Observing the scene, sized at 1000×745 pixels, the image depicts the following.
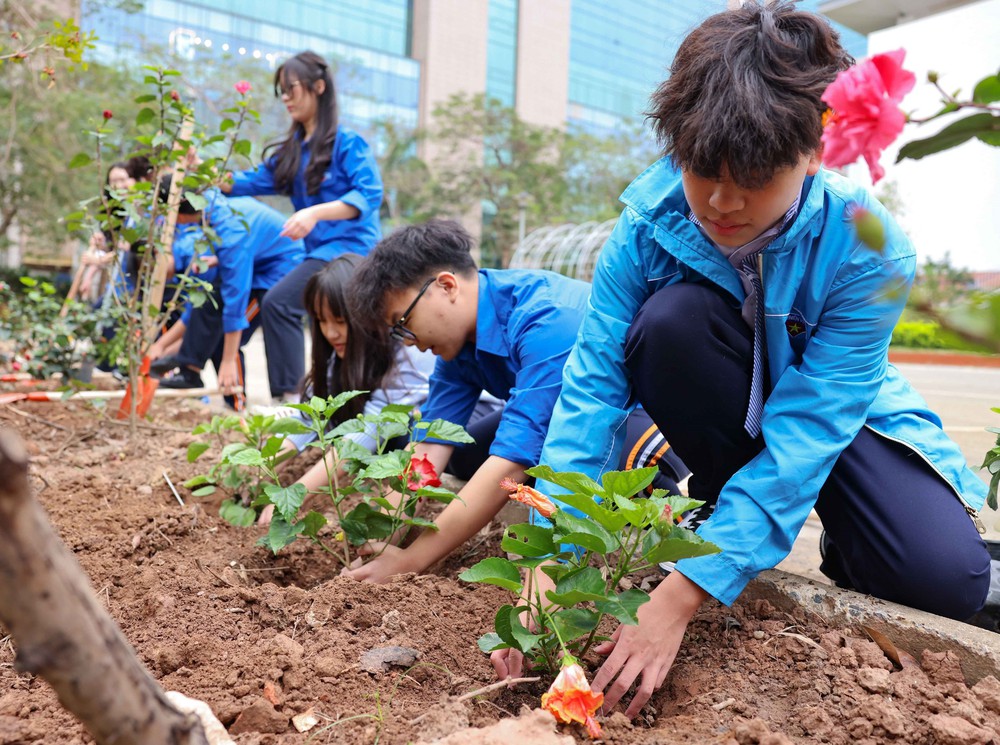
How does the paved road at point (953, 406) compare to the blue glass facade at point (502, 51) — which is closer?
the paved road at point (953, 406)

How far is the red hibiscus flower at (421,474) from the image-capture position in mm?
1651

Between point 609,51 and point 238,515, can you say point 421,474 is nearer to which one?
point 238,515

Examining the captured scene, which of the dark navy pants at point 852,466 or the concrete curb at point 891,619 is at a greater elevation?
the dark navy pants at point 852,466

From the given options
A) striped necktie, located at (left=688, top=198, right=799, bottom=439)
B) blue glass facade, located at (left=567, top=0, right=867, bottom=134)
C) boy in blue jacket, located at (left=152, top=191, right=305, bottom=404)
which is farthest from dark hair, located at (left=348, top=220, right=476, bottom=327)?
blue glass facade, located at (left=567, top=0, right=867, bottom=134)

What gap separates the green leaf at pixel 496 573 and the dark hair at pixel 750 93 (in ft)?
2.08

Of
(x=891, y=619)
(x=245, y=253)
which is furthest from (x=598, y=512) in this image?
(x=245, y=253)

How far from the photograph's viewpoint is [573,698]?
1023 millimetres

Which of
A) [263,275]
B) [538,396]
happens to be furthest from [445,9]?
[538,396]

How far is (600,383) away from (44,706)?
1022 millimetres

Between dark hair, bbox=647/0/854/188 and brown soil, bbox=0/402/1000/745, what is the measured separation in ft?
2.50

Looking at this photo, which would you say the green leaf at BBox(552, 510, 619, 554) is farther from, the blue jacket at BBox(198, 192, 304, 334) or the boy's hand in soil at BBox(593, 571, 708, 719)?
the blue jacket at BBox(198, 192, 304, 334)

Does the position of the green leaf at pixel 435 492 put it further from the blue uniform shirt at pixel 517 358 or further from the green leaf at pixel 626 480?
the green leaf at pixel 626 480

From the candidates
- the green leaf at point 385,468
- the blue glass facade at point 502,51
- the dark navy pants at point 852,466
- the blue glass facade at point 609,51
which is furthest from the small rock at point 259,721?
the blue glass facade at point 609,51

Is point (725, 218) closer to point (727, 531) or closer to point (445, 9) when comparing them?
point (727, 531)
